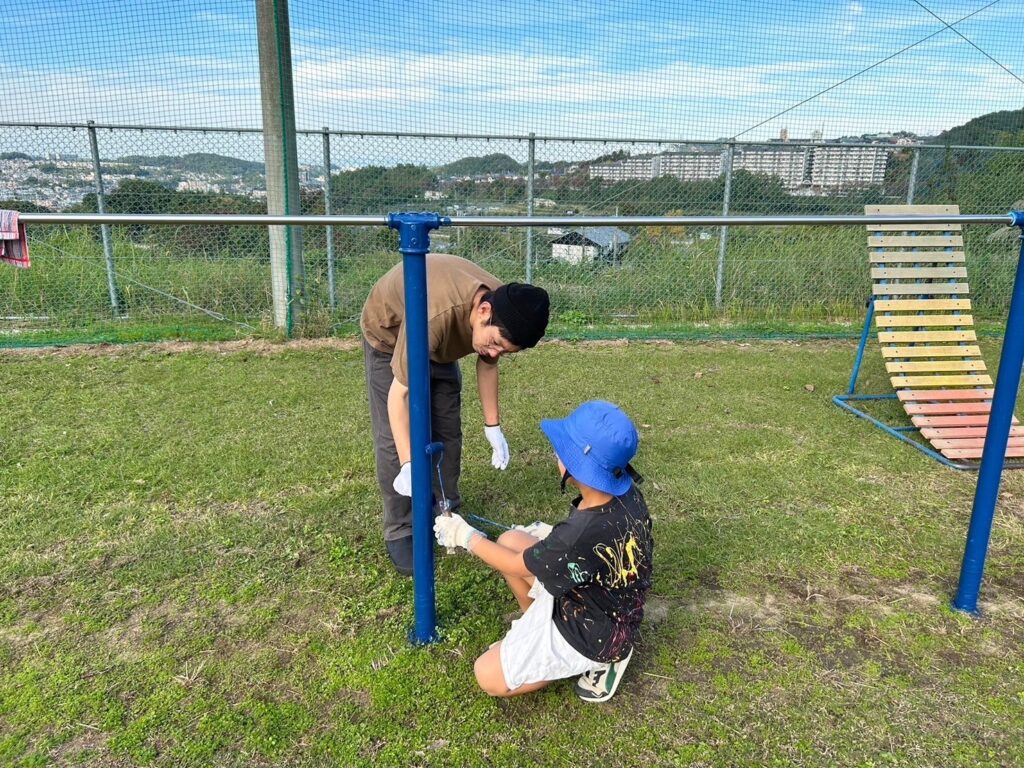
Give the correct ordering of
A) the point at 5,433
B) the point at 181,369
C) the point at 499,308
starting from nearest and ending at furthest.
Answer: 1. the point at 499,308
2. the point at 5,433
3. the point at 181,369

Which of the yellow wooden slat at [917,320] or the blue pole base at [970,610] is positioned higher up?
the yellow wooden slat at [917,320]

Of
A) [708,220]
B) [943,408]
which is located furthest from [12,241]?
[943,408]

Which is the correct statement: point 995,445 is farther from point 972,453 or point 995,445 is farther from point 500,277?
point 500,277

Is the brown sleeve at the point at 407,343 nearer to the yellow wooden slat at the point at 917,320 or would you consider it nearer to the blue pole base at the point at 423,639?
the blue pole base at the point at 423,639

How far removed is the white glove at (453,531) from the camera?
207 centimetres

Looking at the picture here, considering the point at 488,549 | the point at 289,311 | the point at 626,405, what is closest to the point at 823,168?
the point at 626,405

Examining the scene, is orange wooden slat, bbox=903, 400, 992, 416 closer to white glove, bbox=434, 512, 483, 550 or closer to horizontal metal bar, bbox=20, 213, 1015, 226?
horizontal metal bar, bbox=20, 213, 1015, 226

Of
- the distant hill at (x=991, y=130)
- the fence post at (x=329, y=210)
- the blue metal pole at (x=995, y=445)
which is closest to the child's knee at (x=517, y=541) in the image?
the blue metal pole at (x=995, y=445)

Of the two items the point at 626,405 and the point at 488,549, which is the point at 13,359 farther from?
the point at 488,549

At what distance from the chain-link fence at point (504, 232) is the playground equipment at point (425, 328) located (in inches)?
168

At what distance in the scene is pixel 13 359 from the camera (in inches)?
214

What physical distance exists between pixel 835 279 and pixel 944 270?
9.25 feet

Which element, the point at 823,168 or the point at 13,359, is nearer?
the point at 13,359

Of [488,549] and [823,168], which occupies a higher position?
[823,168]
